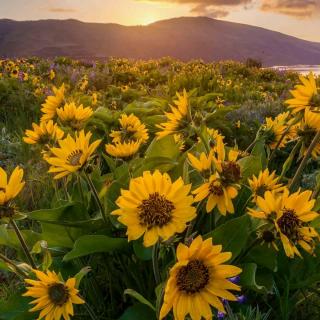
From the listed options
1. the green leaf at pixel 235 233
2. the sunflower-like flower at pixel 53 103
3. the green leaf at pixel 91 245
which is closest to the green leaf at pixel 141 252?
the green leaf at pixel 91 245

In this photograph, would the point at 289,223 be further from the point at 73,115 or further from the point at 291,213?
the point at 73,115

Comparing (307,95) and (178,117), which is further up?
(307,95)

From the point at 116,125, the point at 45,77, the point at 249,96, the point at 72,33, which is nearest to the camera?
the point at 116,125

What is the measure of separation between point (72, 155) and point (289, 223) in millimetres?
792

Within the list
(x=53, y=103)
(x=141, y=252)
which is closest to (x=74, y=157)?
(x=141, y=252)

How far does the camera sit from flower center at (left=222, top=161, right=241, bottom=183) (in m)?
1.53

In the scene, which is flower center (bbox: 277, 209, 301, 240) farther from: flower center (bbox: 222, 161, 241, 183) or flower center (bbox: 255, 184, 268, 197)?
flower center (bbox: 255, 184, 268, 197)

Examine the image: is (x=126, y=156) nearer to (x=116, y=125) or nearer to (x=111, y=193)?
(x=111, y=193)

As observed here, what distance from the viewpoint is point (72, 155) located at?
1.80 m

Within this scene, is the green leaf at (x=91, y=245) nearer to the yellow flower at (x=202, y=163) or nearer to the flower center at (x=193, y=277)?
the yellow flower at (x=202, y=163)

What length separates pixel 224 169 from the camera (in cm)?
154

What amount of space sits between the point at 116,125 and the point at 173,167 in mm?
1551

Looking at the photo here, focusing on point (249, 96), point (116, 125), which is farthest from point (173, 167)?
point (249, 96)

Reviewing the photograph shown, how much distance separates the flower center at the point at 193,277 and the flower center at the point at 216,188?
0.30m
